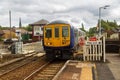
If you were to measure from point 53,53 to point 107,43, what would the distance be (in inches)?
396

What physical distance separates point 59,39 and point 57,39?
145 millimetres

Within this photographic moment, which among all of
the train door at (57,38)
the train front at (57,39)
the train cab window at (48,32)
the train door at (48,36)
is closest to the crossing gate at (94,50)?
the train front at (57,39)

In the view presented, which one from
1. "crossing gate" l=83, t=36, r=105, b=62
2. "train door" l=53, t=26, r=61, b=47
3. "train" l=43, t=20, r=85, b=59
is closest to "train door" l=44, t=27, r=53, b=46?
"train" l=43, t=20, r=85, b=59

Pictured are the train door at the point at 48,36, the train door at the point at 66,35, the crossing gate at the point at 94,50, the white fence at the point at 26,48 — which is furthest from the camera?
the white fence at the point at 26,48

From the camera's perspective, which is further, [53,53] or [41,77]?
[53,53]

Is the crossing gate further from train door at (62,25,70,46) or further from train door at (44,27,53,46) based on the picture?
train door at (44,27,53,46)

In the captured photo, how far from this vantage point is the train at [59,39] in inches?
878

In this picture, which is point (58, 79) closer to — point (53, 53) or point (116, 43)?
point (53, 53)

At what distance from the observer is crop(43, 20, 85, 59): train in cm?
2231

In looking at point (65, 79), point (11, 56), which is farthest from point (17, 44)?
point (65, 79)

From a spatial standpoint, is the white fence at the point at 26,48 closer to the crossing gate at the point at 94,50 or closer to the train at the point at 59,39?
the train at the point at 59,39

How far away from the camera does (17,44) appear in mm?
29344

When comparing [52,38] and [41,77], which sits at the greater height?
[52,38]

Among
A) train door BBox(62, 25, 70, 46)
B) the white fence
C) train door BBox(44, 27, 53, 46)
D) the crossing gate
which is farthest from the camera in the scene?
the white fence
